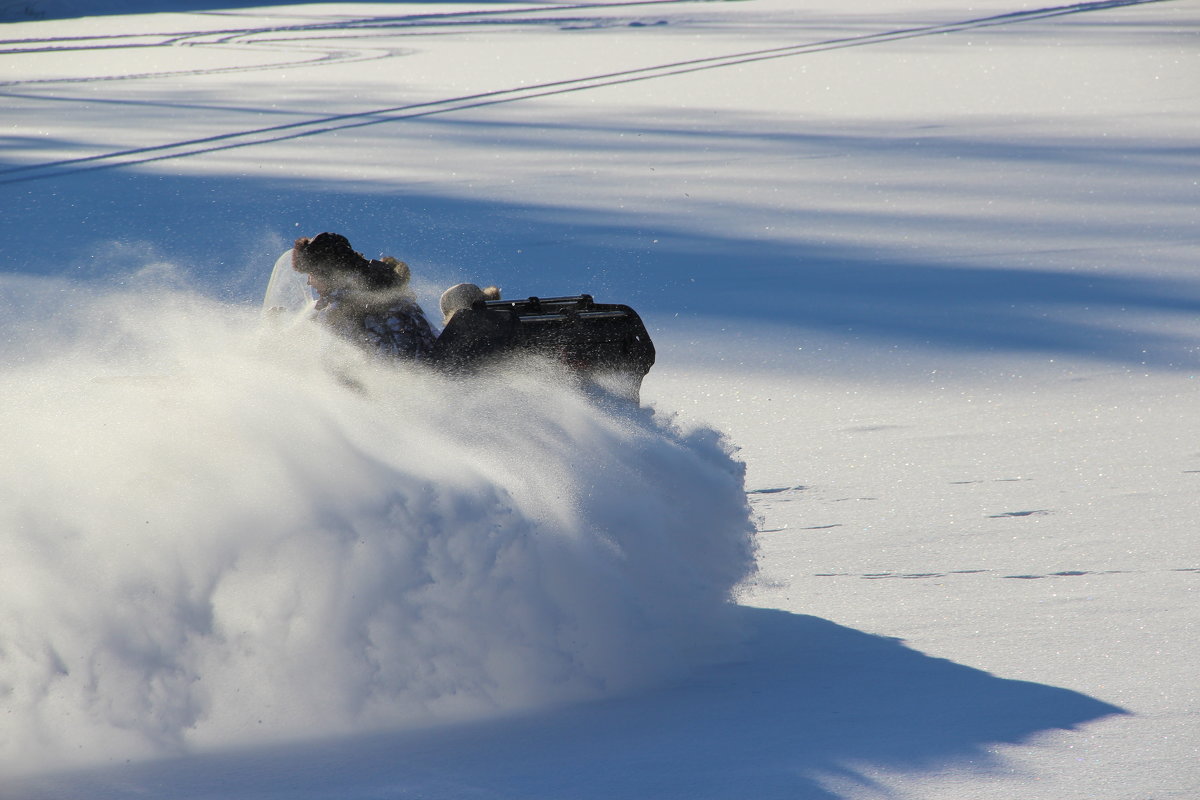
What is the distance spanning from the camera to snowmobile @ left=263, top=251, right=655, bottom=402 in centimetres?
389

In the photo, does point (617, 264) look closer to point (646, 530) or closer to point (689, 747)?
point (646, 530)

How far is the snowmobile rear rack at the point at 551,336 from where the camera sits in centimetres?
388

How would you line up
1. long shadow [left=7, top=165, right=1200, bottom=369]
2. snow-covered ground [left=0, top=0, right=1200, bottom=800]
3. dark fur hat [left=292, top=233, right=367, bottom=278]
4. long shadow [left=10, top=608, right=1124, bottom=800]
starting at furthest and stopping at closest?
long shadow [left=7, top=165, right=1200, bottom=369] < dark fur hat [left=292, top=233, right=367, bottom=278] < snow-covered ground [left=0, top=0, right=1200, bottom=800] < long shadow [left=10, top=608, right=1124, bottom=800]

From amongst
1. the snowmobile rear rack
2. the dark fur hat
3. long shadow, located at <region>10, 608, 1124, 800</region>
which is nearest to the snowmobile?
the snowmobile rear rack

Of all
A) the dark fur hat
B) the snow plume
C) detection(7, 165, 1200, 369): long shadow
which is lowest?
the snow plume

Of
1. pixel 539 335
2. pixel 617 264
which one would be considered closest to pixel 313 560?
pixel 539 335

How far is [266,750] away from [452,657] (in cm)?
45

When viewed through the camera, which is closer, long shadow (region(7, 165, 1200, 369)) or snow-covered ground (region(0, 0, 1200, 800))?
snow-covered ground (region(0, 0, 1200, 800))

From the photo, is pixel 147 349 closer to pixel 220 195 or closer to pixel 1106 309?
pixel 1106 309

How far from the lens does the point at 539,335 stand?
395 centimetres

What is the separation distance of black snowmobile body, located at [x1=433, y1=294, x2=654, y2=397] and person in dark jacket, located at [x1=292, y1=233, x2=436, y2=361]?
98 millimetres

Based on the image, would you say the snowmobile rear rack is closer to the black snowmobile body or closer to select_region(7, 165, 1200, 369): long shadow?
the black snowmobile body

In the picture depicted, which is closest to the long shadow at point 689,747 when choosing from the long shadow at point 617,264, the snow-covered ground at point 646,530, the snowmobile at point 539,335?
the snow-covered ground at point 646,530

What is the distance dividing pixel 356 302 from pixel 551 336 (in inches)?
19.9
